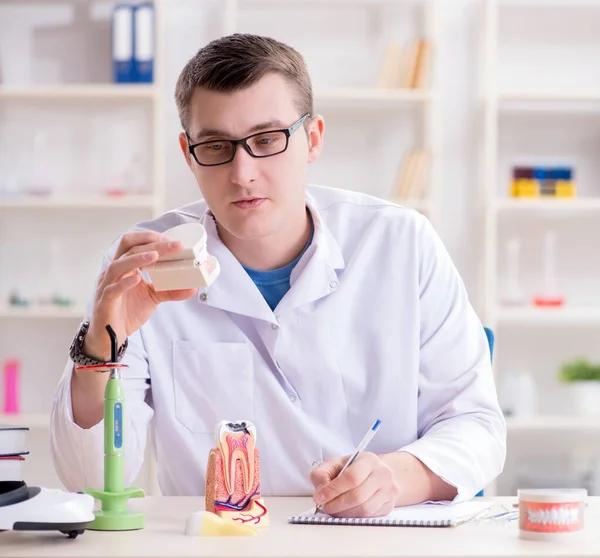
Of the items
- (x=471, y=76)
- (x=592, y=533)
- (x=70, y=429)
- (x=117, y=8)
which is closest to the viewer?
(x=592, y=533)

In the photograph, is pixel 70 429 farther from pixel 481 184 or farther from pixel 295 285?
pixel 481 184

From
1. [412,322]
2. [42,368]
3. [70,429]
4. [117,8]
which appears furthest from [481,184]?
[70,429]

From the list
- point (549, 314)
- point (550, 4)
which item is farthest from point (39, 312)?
point (550, 4)

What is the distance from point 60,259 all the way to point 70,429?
2.57 meters

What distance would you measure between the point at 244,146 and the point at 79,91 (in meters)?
2.33

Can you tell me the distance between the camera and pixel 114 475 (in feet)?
4.03

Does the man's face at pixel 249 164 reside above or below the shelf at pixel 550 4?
below

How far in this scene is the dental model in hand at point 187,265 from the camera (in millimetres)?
1313

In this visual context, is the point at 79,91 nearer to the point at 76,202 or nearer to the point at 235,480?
the point at 76,202

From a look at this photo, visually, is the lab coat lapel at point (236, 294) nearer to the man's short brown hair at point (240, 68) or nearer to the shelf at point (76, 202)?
the man's short brown hair at point (240, 68)

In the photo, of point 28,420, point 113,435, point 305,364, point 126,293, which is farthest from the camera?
point 28,420

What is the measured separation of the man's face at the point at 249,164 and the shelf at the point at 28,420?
2266mm

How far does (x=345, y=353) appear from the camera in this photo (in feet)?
5.84

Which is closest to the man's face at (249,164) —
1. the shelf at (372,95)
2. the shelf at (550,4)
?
the shelf at (372,95)
